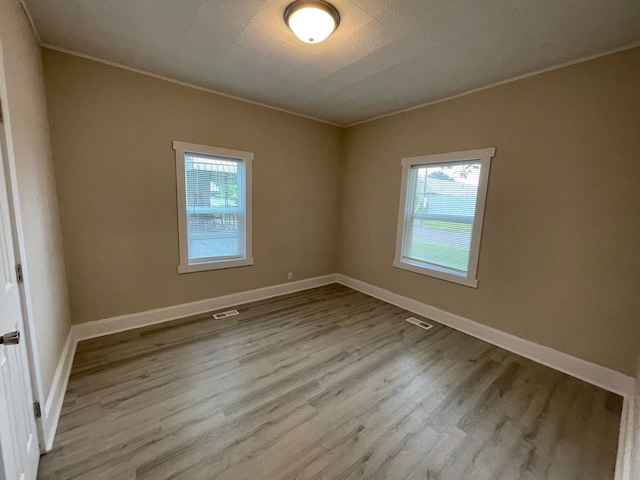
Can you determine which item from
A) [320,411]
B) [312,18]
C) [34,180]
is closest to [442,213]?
[312,18]

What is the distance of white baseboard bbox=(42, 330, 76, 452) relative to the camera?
4.99ft

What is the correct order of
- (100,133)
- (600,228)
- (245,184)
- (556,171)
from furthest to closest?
1. (245,184)
2. (100,133)
3. (556,171)
4. (600,228)

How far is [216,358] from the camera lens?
2420 mm

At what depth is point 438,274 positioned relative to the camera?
3.30 metres

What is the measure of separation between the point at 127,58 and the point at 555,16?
134 inches

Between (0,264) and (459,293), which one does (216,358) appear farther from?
(459,293)

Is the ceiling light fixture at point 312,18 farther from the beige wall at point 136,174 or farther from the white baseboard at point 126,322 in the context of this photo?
the white baseboard at point 126,322

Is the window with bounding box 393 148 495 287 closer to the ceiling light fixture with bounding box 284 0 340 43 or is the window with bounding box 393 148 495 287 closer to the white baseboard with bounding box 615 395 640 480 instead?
the white baseboard with bounding box 615 395 640 480

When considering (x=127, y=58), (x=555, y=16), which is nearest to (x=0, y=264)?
(x=127, y=58)

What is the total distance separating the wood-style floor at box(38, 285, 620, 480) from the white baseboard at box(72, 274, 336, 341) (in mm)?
126

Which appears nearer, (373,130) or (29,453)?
(29,453)

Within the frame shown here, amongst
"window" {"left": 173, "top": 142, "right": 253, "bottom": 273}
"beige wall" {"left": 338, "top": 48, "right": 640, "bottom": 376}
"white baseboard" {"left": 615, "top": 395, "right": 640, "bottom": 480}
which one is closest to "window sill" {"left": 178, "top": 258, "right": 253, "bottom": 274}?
"window" {"left": 173, "top": 142, "right": 253, "bottom": 273}

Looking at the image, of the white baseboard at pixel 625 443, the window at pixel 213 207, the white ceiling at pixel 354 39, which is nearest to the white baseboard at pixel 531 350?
the white baseboard at pixel 625 443

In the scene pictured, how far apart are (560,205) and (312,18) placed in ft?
8.39
